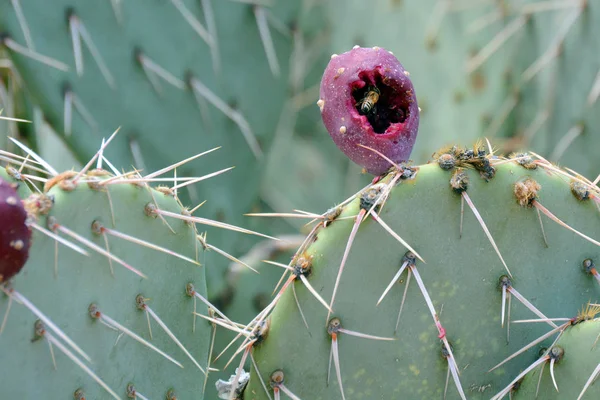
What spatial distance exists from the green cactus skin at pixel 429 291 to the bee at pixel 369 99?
0.34ft

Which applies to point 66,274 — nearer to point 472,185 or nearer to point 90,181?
point 90,181

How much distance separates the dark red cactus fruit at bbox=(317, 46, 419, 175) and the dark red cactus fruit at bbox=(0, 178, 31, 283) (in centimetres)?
38

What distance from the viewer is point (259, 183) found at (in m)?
2.18

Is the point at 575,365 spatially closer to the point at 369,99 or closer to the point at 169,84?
the point at 369,99

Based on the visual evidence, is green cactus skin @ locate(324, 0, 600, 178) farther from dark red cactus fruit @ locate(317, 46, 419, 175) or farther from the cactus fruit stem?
the cactus fruit stem

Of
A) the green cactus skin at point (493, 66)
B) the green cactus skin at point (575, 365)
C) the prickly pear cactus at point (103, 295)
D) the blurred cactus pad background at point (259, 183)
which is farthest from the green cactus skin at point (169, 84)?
the green cactus skin at point (575, 365)

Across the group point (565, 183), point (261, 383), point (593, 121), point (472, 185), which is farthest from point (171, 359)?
point (593, 121)

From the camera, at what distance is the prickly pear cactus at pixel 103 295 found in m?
0.94

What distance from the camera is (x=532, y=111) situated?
2.09m

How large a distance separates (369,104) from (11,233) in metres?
0.44

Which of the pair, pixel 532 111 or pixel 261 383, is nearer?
pixel 261 383

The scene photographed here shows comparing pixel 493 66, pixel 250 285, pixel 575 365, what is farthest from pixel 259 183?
pixel 575 365

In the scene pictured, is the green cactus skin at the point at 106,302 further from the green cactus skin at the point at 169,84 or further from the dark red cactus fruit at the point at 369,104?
the green cactus skin at the point at 169,84

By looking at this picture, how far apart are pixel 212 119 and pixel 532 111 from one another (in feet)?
2.59
